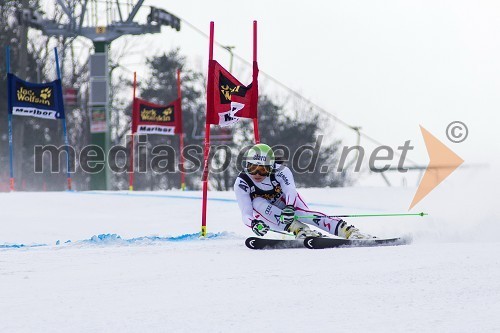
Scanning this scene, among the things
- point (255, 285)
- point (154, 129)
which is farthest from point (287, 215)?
point (154, 129)

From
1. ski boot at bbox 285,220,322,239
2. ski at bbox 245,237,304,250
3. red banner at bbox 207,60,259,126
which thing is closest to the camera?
ski at bbox 245,237,304,250

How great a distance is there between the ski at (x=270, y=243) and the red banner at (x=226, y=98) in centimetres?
221

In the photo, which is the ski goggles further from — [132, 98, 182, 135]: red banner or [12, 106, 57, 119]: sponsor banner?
[132, 98, 182, 135]: red banner

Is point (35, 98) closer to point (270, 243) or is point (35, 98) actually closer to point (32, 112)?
point (32, 112)

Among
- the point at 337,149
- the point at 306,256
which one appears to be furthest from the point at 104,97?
the point at 337,149

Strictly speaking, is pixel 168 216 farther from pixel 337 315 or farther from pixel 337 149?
pixel 337 149

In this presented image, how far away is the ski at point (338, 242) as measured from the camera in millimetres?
8102

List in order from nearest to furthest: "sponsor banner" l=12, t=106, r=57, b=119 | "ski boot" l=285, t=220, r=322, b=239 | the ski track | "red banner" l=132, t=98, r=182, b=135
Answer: the ski track < "ski boot" l=285, t=220, r=322, b=239 < "sponsor banner" l=12, t=106, r=57, b=119 < "red banner" l=132, t=98, r=182, b=135

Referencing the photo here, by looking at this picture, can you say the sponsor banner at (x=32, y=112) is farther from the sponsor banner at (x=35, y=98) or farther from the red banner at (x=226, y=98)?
the red banner at (x=226, y=98)

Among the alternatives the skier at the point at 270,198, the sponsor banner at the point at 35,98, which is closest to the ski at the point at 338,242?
the skier at the point at 270,198

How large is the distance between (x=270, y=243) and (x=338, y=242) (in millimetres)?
684

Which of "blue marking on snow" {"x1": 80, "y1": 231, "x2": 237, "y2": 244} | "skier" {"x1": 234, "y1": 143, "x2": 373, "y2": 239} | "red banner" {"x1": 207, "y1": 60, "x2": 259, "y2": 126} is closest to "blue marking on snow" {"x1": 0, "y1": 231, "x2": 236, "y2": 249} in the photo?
"blue marking on snow" {"x1": 80, "y1": 231, "x2": 237, "y2": 244}

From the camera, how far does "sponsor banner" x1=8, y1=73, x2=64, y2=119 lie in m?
19.1

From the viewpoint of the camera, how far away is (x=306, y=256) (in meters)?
7.35
